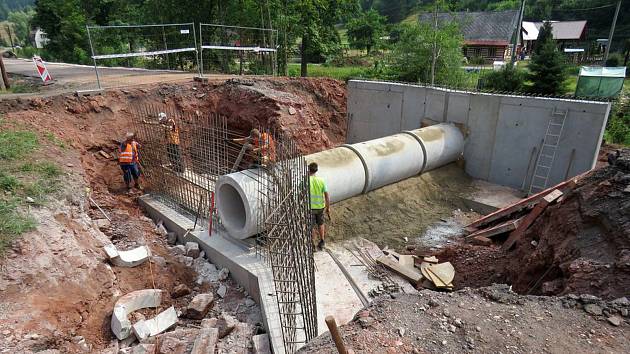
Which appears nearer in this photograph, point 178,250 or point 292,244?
point 292,244

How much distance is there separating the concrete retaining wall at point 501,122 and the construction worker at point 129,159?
7.62 metres

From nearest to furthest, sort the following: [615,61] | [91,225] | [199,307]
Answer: [199,307]
[91,225]
[615,61]

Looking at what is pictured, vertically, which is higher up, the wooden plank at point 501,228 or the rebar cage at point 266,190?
the rebar cage at point 266,190

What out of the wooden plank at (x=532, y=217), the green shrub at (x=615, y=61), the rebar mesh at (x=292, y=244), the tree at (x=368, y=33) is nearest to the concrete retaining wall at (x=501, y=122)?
the wooden plank at (x=532, y=217)

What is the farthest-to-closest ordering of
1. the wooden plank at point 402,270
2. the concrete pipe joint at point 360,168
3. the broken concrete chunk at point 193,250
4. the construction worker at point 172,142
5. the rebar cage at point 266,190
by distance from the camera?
the construction worker at point 172,142
the broken concrete chunk at point 193,250
the concrete pipe joint at point 360,168
the wooden plank at point 402,270
the rebar cage at point 266,190

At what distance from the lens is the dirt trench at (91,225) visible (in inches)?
197

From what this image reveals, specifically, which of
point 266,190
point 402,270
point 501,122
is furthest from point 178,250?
point 501,122

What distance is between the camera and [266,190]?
22.1ft

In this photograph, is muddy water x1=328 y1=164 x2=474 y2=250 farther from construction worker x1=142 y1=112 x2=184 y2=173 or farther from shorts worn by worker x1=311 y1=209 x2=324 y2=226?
construction worker x1=142 y1=112 x2=184 y2=173

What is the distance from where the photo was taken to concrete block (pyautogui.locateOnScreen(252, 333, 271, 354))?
5.06 m

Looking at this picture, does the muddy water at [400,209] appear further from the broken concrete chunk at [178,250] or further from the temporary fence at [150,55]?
the temporary fence at [150,55]

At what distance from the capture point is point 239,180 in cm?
662

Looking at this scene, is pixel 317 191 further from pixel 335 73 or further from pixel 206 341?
pixel 335 73

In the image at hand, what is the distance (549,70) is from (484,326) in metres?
17.0
